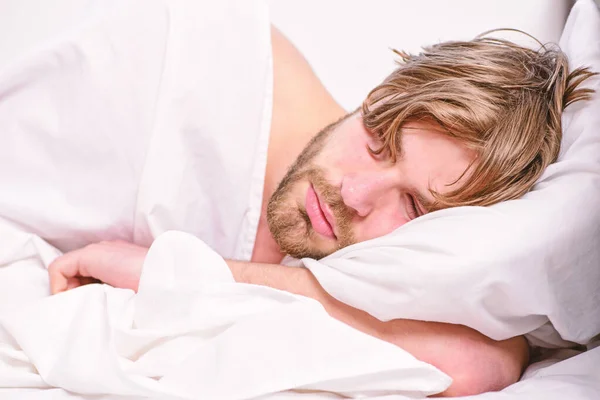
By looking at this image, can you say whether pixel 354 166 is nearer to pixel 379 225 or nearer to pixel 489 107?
pixel 379 225

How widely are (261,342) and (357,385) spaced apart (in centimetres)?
15

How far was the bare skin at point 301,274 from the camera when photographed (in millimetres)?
1104

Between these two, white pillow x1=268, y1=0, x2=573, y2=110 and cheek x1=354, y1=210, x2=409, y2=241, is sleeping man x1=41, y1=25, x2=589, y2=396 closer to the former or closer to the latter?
cheek x1=354, y1=210, x2=409, y2=241

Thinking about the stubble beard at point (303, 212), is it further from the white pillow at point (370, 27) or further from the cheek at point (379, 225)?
the white pillow at point (370, 27)

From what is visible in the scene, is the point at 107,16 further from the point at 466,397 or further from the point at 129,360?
the point at 466,397

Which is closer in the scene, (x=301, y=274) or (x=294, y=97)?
(x=301, y=274)

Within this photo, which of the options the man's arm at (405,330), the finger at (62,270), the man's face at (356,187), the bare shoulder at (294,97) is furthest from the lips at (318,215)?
the finger at (62,270)

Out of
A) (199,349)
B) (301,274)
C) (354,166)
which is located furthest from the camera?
(354,166)

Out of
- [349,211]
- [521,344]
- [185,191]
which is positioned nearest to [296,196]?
[349,211]

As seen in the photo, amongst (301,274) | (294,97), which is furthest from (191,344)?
(294,97)

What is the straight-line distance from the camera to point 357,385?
1.03 metres

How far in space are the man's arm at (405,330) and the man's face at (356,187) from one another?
13 cm

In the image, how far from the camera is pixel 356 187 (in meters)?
1.24

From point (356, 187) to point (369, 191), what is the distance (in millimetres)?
23
